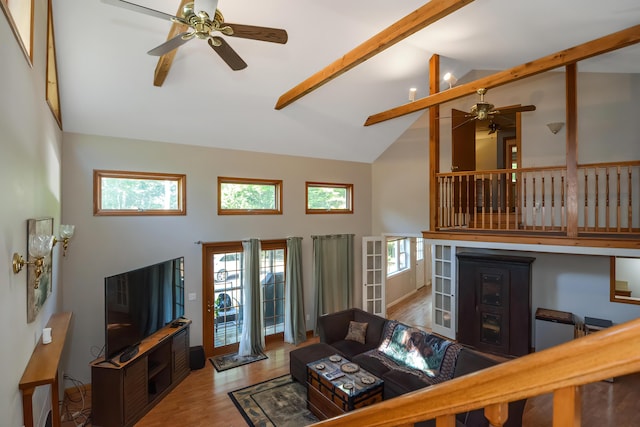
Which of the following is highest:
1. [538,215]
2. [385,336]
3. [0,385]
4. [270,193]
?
[270,193]

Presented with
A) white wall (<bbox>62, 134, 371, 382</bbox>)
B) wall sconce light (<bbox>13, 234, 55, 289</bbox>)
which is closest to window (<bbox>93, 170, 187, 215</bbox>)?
white wall (<bbox>62, 134, 371, 382</bbox>)

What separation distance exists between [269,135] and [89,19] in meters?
3.03

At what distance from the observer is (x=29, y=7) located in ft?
8.20

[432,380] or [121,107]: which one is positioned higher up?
[121,107]

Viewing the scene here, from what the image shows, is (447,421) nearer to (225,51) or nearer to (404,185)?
(225,51)

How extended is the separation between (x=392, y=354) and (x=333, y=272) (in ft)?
8.28

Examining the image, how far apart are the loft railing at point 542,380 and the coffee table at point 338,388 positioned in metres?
3.21

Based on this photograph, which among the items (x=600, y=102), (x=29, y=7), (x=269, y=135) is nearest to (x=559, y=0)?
(x=600, y=102)

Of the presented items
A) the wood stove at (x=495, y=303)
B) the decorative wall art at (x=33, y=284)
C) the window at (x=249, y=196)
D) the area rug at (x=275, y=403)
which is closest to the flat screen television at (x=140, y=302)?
the decorative wall art at (x=33, y=284)

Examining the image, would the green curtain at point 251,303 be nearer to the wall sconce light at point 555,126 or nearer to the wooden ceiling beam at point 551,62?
the wooden ceiling beam at point 551,62

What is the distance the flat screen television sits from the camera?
153 inches

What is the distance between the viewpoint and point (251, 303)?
5.91m

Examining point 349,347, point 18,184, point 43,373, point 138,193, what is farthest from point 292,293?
point 18,184

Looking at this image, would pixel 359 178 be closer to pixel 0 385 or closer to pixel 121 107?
pixel 121 107
